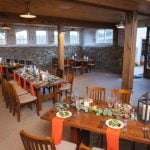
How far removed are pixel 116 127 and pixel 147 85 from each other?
5.91 m

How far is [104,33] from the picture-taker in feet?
39.4

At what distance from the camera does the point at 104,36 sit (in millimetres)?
12031

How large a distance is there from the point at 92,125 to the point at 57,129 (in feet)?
1.66

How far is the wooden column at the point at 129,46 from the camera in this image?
207 inches

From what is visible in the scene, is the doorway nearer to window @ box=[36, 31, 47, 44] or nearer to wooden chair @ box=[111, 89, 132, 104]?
window @ box=[36, 31, 47, 44]

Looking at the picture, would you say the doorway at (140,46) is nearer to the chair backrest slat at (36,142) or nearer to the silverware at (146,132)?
the silverware at (146,132)

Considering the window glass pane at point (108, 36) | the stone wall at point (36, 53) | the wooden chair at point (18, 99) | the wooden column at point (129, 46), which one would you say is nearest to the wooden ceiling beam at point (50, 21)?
the window glass pane at point (108, 36)

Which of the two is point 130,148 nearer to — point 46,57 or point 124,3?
point 124,3

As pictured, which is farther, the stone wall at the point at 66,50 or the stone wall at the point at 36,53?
the stone wall at the point at 66,50

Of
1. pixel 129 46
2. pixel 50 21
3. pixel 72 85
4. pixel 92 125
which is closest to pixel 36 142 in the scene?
pixel 92 125

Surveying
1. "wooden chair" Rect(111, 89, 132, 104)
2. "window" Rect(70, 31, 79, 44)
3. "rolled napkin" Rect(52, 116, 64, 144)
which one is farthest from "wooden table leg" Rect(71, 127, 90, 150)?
"window" Rect(70, 31, 79, 44)

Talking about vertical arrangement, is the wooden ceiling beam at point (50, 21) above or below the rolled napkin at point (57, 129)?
above

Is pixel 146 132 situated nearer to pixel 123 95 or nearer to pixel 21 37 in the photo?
pixel 123 95

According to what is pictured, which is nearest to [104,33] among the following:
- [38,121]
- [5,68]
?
[5,68]
